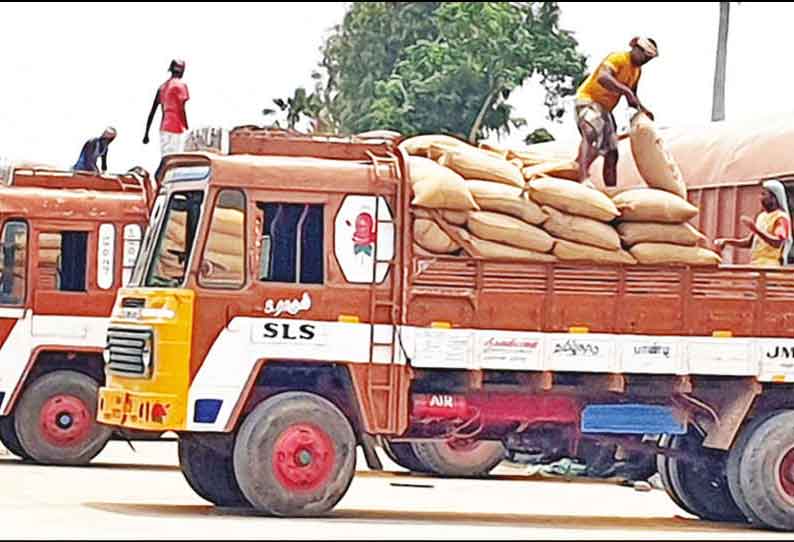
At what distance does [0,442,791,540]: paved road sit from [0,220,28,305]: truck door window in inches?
69.2

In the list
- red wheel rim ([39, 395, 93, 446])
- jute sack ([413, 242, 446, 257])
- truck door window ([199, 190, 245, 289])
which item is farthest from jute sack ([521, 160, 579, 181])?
red wheel rim ([39, 395, 93, 446])

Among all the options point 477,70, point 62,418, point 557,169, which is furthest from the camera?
point 477,70

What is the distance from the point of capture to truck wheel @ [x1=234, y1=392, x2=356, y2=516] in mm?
14711

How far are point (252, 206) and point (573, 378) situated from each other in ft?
9.22

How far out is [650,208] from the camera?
15.4 metres

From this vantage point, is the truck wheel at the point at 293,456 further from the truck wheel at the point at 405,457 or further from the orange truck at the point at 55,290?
the truck wheel at the point at 405,457

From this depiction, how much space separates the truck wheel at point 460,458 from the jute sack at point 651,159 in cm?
546

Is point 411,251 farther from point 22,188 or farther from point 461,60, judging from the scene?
point 461,60

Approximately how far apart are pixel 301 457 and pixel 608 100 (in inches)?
157

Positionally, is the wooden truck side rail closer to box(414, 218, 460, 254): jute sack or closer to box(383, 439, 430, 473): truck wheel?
box(414, 218, 460, 254): jute sack

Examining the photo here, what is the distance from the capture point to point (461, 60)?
1668 inches

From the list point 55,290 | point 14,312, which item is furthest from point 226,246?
point 14,312

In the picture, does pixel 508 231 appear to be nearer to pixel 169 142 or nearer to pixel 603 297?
pixel 603 297

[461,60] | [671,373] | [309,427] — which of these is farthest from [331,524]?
[461,60]
